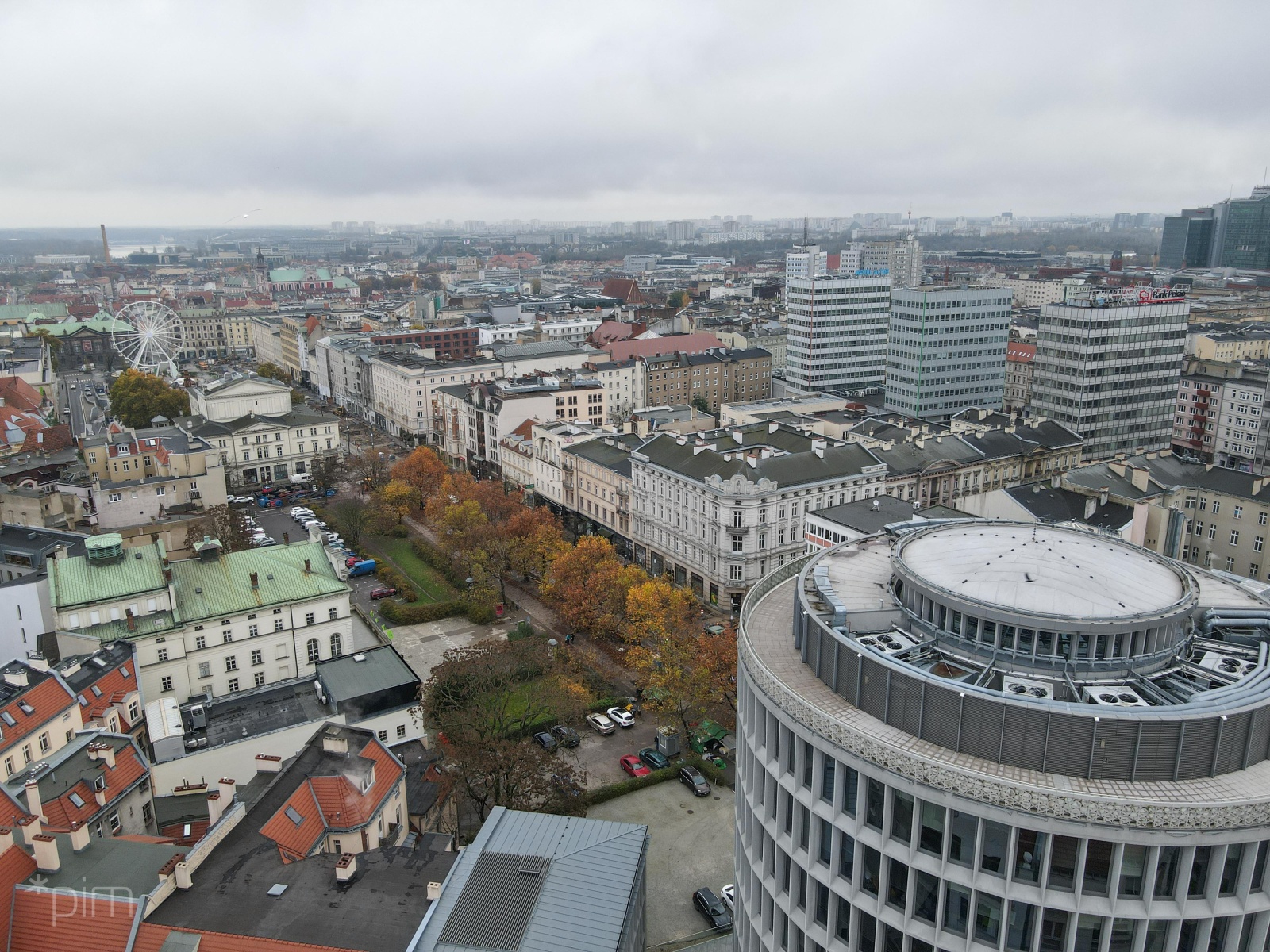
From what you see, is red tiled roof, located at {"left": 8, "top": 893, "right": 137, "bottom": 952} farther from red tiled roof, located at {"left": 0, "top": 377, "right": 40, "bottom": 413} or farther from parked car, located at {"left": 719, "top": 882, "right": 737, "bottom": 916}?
A: red tiled roof, located at {"left": 0, "top": 377, "right": 40, "bottom": 413}

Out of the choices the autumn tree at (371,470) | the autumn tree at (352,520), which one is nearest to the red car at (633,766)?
the autumn tree at (352,520)

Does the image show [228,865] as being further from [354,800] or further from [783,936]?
[783,936]

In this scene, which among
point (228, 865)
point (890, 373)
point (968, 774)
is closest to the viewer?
point (968, 774)

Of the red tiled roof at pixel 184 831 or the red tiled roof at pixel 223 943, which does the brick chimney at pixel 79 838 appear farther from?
the red tiled roof at pixel 223 943

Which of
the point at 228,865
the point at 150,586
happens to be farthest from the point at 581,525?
the point at 228,865

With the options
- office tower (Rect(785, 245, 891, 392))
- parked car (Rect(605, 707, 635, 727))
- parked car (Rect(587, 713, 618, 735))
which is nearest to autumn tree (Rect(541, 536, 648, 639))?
parked car (Rect(605, 707, 635, 727))

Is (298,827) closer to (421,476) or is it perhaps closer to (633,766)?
(633,766)
